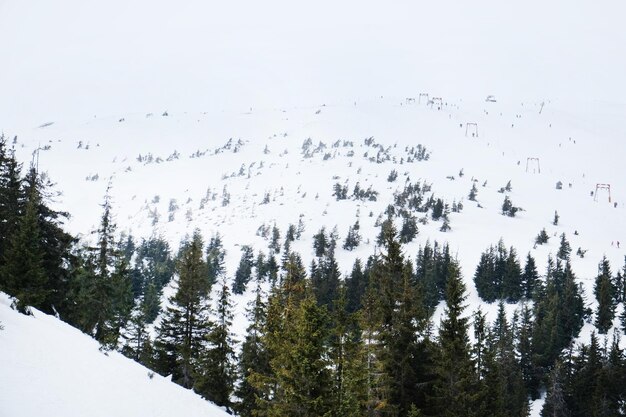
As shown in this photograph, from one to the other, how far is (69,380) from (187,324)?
1486 centimetres

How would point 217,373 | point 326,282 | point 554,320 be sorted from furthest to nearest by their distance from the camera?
point 326,282, point 554,320, point 217,373

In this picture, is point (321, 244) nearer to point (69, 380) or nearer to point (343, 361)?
point (343, 361)

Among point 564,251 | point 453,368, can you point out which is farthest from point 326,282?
point 453,368

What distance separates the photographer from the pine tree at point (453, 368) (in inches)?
749

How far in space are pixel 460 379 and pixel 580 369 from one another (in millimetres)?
46341

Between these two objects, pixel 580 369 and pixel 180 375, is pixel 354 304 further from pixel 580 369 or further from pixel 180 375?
pixel 180 375

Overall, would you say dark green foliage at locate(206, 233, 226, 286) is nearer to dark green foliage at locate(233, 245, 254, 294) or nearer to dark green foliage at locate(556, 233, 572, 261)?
dark green foliage at locate(233, 245, 254, 294)

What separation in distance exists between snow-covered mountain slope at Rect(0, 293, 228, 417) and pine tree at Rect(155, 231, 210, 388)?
8366 millimetres

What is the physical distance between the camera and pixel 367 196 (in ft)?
474

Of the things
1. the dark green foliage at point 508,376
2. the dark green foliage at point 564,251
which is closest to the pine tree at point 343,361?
the dark green foliage at point 508,376

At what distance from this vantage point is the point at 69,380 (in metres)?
12.5

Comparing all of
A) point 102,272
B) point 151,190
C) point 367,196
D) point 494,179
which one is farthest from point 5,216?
point 151,190

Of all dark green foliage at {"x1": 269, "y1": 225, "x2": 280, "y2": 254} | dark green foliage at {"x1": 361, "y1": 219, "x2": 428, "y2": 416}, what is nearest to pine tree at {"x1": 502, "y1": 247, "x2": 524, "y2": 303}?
dark green foliage at {"x1": 269, "y1": 225, "x2": 280, "y2": 254}

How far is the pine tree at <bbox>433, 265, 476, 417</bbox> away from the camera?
19016 mm
